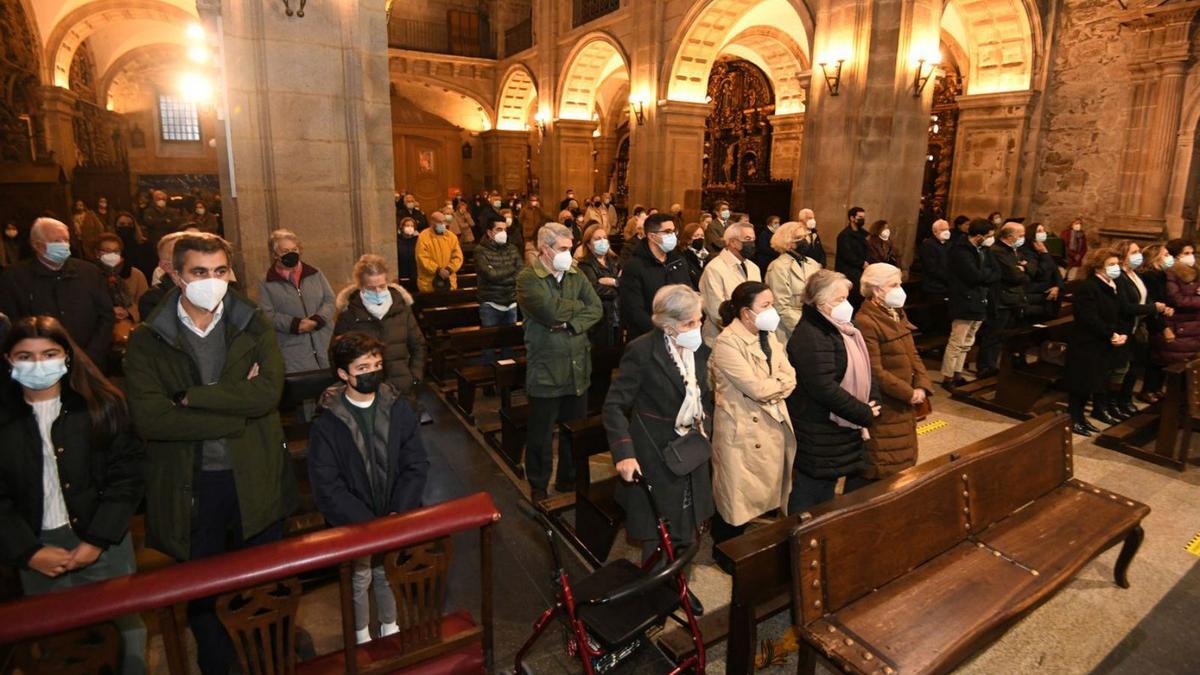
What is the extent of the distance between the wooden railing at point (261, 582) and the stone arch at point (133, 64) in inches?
937

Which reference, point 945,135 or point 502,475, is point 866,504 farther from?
point 945,135

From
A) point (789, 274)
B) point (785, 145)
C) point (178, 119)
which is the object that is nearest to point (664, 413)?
point (789, 274)

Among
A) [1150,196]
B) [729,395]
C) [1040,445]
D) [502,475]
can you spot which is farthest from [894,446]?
[1150,196]

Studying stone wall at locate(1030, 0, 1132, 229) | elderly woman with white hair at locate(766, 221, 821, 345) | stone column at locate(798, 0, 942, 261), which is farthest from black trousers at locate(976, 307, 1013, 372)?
stone wall at locate(1030, 0, 1132, 229)

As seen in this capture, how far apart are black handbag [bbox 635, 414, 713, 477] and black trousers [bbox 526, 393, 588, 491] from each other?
130 centimetres

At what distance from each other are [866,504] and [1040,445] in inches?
64.6

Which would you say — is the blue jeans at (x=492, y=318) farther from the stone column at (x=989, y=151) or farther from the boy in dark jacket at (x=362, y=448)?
the stone column at (x=989, y=151)

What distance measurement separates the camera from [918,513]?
8.97ft

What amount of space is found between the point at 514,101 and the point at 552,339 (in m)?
19.4

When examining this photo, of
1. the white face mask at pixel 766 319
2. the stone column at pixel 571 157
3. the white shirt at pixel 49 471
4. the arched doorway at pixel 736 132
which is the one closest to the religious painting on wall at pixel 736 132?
the arched doorway at pixel 736 132

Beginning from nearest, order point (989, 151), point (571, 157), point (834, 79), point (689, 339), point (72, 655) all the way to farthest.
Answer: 1. point (72, 655)
2. point (689, 339)
3. point (834, 79)
4. point (989, 151)
5. point (571, 157)

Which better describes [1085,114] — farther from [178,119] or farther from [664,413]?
[178,119]

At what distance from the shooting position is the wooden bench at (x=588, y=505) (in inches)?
143

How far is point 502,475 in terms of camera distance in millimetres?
4898
